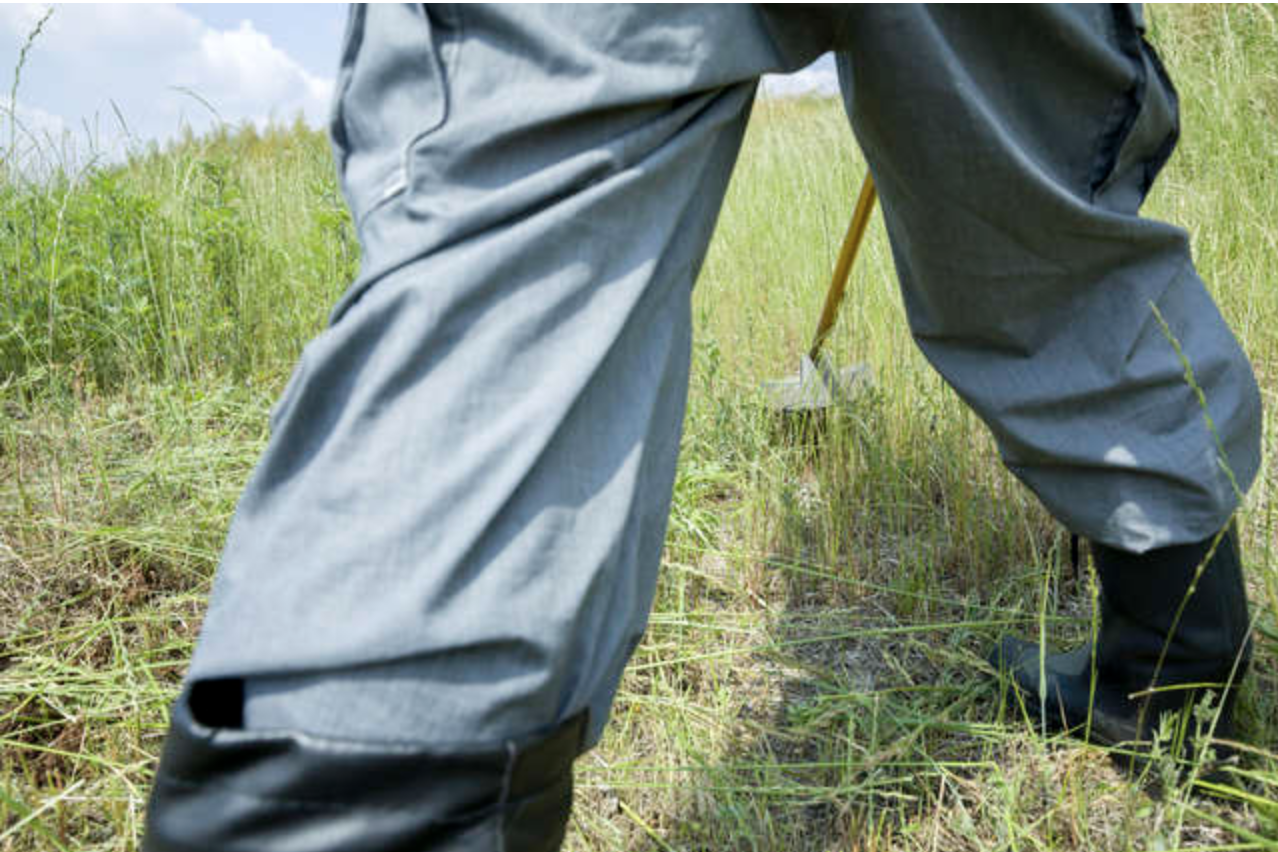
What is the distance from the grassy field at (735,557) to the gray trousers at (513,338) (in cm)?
57

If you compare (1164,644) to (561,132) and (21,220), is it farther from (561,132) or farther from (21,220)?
(21,220)

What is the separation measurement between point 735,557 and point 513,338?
1.11 metres

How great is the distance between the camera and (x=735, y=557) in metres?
1.58

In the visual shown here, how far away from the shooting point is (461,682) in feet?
1.69

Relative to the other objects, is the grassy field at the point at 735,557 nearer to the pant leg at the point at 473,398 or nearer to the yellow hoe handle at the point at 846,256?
the yellow hoe handle at the point at 846,256

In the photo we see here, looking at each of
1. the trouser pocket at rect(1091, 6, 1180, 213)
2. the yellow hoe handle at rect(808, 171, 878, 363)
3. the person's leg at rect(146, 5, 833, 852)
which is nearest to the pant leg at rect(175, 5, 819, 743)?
the person's leg at rect(146, 5, 833, 852)

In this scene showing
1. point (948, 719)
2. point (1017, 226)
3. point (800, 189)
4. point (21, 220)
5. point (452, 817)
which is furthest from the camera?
point (800, 189)

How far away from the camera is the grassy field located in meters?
1.06

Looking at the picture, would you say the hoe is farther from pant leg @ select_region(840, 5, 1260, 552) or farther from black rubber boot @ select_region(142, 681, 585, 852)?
black rubber boot @ select_region(142, 681, 585, 852)

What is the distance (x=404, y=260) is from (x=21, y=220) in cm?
242

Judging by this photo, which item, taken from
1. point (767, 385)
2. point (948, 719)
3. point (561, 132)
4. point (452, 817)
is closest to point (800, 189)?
point (767, 385)

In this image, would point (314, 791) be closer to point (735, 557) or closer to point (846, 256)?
point (735, 557)

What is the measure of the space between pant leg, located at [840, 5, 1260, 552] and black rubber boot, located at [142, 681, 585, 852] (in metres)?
0.61

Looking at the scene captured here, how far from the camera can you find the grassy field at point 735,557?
1057 mm
